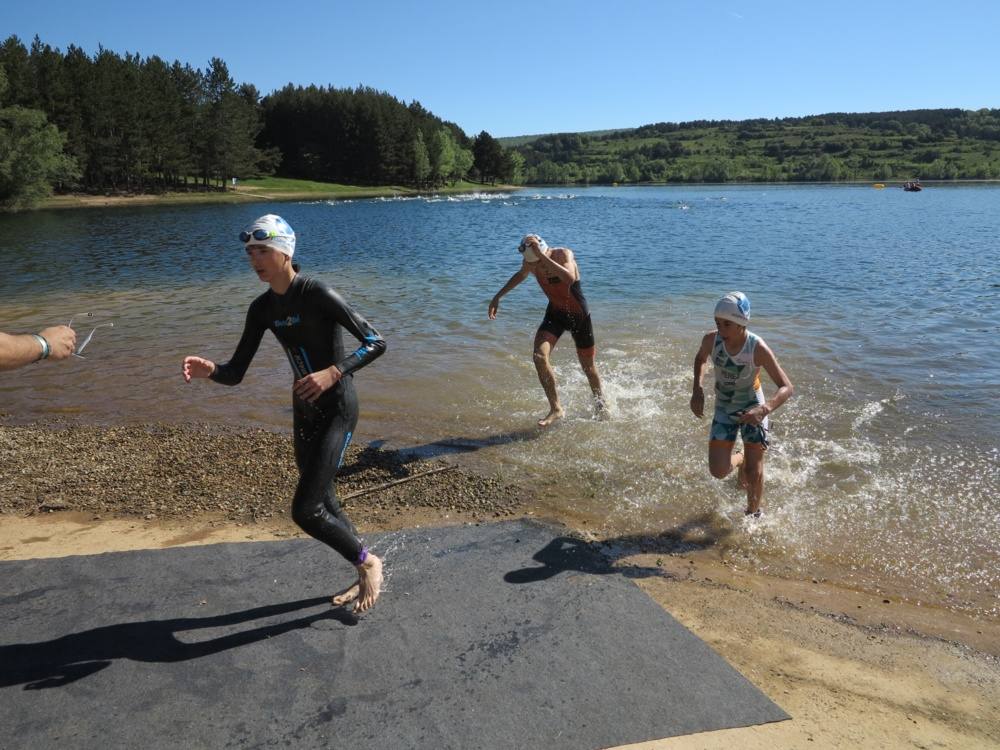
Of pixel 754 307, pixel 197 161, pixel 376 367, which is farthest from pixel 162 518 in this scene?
pixel 197 161

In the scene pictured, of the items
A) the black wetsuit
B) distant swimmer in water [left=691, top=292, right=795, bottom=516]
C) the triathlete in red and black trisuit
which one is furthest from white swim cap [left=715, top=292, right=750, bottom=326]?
the triathlete in red and black trisuit

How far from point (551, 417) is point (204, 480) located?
14.2ft

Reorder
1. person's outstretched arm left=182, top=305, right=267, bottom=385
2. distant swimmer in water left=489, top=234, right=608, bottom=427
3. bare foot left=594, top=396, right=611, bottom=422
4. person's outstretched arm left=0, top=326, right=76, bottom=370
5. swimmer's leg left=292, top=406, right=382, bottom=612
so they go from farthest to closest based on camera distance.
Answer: bare foot left=594, top=396, right=611, bottom=422
distant swimmer in water left=489, top=234, right=608, bottom=427
person's outstretched arm left=182, top=305, right=267, bottom=385
swimmer's leg left=292, top=406, right=382, bottom=612
person's outstretched arm left=0, top=326, right=76, bottom=370

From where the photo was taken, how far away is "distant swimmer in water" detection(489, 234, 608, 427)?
8.91 metres

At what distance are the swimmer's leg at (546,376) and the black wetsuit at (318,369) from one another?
15.3 ft

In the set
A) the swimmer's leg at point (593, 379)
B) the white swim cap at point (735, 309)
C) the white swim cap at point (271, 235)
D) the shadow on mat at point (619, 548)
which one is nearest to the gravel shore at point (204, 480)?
the shadow on mat at point (619, 548)

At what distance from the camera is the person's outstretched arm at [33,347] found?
3432 millimetres

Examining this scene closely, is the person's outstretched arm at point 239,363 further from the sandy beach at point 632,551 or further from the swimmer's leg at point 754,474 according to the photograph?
the swimmer's leg at point 754,474

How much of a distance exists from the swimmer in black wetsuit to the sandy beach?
5.15 feet

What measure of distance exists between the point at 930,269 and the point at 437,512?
2696 cm

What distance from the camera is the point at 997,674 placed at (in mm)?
4324

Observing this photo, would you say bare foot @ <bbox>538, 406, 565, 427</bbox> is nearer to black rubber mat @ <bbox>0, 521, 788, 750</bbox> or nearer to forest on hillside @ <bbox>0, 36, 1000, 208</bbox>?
black rubber mat @ <bbox>0, 521, 788, 750</bbox>

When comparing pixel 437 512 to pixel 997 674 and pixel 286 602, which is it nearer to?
pixel 286 602

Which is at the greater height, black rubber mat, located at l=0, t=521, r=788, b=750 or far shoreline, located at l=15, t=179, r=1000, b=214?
far shoreline, located at l=15, t=179, r=1000, b=214
